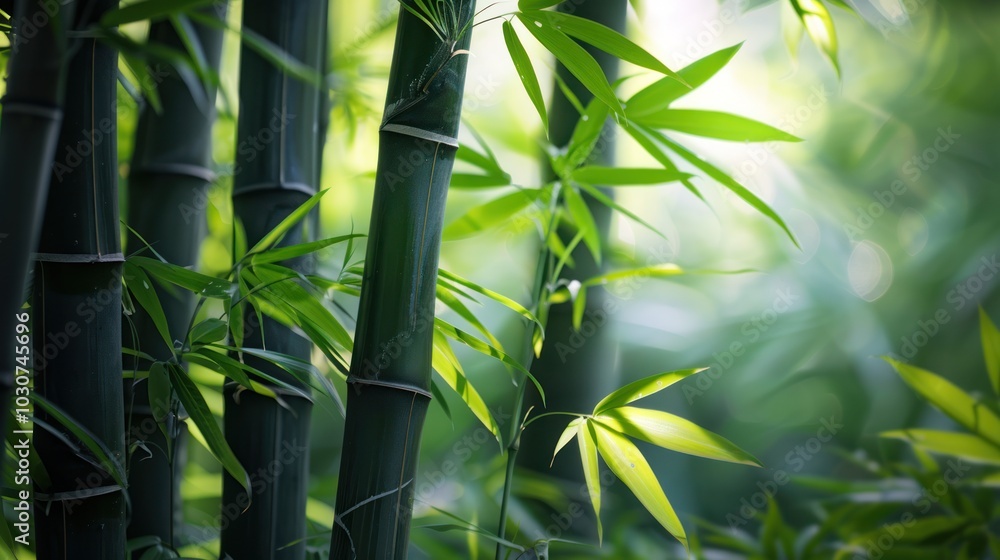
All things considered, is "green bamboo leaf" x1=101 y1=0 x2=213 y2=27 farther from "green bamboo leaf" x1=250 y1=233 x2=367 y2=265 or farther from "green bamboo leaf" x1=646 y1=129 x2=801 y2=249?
"green bamboo leaf" x1=646 y1=129 x2=801 y2=249

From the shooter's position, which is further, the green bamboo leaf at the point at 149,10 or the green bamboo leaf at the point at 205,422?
the green bamboo leaf at the point at 205,422

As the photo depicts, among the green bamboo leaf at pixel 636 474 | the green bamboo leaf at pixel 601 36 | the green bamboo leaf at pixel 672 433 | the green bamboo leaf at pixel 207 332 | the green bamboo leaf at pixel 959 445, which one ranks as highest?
the green bamboo leaf at pixel 601 36

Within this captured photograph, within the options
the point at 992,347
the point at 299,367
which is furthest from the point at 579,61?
the point at 992,347

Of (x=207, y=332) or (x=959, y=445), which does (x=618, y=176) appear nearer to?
Result: (x=207, y=332)

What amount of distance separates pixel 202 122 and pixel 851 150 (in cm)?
134

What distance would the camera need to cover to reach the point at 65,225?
1.32 ft

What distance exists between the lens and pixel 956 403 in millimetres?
787

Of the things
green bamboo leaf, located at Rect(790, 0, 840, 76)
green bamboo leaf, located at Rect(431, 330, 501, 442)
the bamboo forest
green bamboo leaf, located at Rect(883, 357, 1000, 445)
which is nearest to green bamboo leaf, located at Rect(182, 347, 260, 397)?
the bamboo forest

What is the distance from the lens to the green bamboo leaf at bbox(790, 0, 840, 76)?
553mm

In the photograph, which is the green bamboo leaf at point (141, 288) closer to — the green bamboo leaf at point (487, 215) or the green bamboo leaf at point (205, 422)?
the green bamboo leaf at point (205, 422)

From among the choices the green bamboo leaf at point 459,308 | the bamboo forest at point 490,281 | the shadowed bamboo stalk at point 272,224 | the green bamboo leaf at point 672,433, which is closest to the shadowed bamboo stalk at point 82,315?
the bamboo forest at point 490,281

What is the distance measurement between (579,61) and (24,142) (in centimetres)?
28

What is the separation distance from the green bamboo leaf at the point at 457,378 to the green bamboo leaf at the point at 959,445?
528mm

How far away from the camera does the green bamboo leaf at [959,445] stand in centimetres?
79
